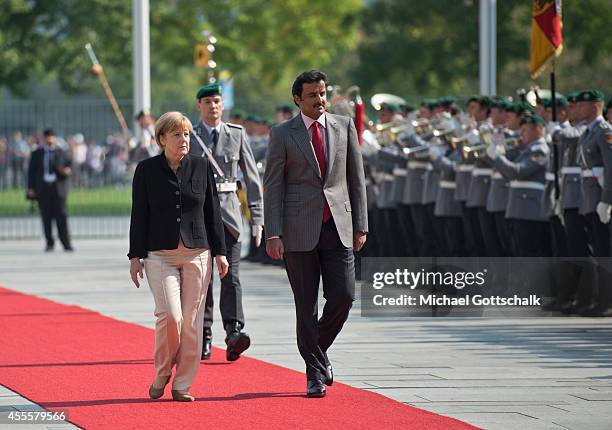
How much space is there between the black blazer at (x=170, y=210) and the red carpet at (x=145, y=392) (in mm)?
919

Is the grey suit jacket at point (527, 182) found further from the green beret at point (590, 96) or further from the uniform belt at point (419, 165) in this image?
the uniform belt at point (419, 165)

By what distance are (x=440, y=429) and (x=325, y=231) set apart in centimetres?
186

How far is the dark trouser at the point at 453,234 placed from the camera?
17.1m

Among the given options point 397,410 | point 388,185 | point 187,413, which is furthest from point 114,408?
point 388,185

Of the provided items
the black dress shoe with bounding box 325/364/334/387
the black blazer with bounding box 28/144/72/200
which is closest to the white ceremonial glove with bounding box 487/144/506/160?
the black dress shoe with bounding box 325/364/334/387

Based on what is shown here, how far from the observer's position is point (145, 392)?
9734 mm

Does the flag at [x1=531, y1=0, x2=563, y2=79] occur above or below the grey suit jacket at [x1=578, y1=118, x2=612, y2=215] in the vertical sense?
above

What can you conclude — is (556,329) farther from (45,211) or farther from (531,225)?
(45,211)

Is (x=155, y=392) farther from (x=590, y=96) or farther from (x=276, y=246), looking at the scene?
(x=590, y=96)

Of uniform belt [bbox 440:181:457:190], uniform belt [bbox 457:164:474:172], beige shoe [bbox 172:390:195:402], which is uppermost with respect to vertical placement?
uniform belt [bbox 457:164:474:172]

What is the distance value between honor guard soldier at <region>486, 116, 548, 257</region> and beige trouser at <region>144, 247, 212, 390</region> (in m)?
6.11

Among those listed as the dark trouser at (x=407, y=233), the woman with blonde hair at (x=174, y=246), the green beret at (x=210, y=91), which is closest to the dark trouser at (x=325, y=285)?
the woman with blonde hair at (x=174, y=246)

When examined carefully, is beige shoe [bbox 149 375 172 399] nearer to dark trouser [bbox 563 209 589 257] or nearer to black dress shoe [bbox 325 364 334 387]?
black dress shoe [bbox 325 364 334 387]

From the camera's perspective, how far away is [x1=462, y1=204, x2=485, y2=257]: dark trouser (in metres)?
16.4
